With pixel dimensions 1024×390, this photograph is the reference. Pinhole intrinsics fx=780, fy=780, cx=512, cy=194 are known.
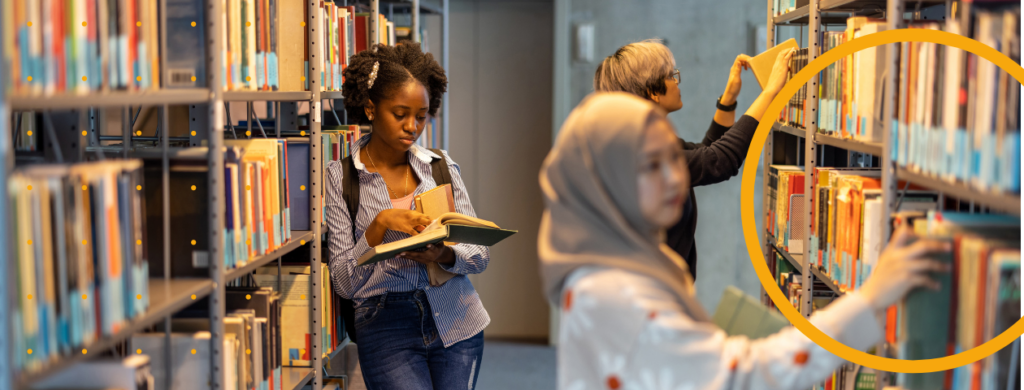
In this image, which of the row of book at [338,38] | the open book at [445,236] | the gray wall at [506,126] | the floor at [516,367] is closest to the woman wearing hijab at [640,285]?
the open book at [445,236]

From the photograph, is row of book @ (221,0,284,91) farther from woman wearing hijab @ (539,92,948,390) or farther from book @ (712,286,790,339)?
book @ (712,286,790,339)

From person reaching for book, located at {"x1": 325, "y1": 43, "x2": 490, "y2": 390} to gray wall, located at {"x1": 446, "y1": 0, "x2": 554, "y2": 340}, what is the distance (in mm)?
2441

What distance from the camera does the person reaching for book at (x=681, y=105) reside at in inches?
93.7

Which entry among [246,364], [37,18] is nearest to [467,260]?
[246,364]

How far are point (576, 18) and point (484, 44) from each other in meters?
0.65

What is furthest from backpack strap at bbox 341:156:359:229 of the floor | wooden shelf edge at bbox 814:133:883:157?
the floor

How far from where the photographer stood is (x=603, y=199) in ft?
A: 3.92

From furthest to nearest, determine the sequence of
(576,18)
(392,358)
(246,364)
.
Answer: (576,18)
(392,358)
(246,364)

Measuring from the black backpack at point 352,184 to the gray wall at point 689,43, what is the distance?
2.26 metres

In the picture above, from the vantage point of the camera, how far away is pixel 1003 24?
1.19 meters

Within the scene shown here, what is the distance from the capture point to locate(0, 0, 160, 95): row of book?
1.21 meters

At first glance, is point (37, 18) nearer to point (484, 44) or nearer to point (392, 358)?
point (392, 358)

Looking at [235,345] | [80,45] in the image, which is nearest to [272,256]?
[235,345]

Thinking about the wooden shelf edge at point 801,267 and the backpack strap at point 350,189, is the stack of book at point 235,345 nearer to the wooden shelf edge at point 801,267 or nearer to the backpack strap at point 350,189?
the backpack strap at point 350,189
